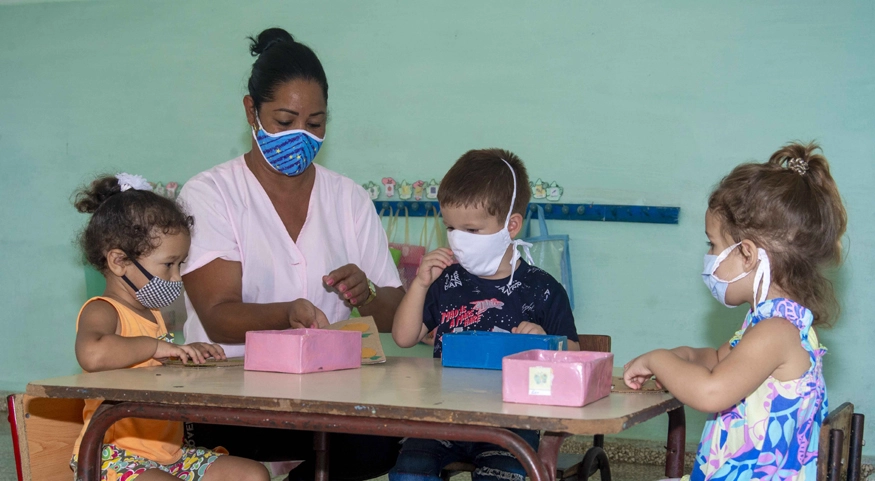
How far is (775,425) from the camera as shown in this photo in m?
1.83

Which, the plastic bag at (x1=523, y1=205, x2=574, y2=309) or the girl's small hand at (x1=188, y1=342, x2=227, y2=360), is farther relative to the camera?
the plastic bag at (x1=523, y1=205, x2=574, y2=309)

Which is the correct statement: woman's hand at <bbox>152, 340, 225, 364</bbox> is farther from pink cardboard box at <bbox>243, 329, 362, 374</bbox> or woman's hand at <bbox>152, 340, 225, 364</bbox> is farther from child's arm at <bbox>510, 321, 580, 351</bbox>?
child's arm at <bbox>510, 321, 580, 351</bbox>

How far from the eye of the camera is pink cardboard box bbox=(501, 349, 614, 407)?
155cm

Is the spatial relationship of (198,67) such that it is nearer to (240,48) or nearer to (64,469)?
(240,48)

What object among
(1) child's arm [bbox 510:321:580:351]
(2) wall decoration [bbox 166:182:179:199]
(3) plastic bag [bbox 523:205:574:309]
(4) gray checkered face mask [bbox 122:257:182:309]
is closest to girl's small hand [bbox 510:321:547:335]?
(1) child's arm [bbox 510:321:580:351]

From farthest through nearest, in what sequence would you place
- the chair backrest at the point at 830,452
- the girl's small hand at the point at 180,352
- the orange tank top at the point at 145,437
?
1. the girl's small hand at the point at 180,352
2. the orange tank top at the point at 145,437
3. the chair backrest at the point at 830,452

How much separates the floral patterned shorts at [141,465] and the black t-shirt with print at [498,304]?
779mm

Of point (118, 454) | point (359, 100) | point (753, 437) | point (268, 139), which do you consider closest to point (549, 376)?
point (753, 437)

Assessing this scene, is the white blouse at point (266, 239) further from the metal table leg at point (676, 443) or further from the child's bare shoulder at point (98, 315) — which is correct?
the metal table leg at point (676, 443)

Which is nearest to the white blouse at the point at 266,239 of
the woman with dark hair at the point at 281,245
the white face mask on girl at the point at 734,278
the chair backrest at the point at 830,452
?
the woman with dark hair at the point at 281,245

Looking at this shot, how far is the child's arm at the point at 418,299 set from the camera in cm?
251

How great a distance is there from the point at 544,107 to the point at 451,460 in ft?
8.22

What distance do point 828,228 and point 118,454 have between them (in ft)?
5.67

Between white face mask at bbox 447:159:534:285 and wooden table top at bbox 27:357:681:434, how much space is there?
473mm
